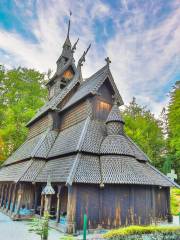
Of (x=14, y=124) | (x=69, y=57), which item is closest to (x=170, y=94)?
(x=69, y=57)

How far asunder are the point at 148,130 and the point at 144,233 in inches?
1063

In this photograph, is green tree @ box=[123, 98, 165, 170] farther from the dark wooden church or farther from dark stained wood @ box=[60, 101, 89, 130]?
the dark wooden church

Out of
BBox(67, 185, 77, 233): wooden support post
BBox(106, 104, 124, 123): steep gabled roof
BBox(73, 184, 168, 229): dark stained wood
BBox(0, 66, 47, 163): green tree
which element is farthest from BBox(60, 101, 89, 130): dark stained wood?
BBox(0, 66, 47, 163): green tree

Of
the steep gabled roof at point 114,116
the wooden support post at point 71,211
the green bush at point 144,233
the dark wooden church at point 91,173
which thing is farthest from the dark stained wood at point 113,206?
the steep gabled roof at point 114,116

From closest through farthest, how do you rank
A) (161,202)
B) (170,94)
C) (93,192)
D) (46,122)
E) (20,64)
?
(93,192) < (161,202) < (46,122) < (170,94) < (20,64)

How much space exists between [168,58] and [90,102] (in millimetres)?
6512

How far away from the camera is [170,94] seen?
28922mm

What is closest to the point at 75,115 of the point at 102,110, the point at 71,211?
the point at 102,110

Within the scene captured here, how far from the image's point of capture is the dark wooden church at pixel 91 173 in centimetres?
1030

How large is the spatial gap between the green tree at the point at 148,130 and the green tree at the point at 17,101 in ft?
44.3

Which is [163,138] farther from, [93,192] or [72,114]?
[93,192]

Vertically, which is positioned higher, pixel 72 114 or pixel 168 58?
pixel 168 58

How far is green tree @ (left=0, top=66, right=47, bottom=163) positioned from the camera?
26047 millimetres

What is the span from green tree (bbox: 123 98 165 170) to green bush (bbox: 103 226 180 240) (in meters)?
21.7
